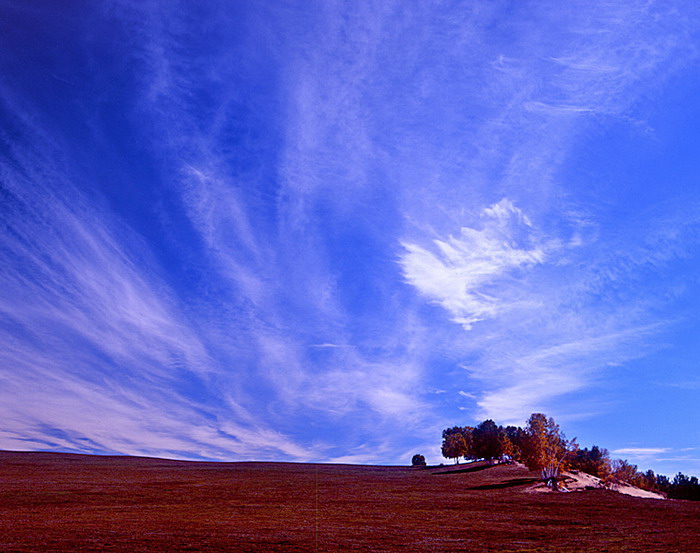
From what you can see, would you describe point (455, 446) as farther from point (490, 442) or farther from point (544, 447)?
point (544, 447)

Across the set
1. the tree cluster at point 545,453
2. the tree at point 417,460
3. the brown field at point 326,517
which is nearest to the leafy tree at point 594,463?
the tree cluster at point 545,453

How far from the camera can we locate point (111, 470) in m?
69.6

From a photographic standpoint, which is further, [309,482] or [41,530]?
[309,482]

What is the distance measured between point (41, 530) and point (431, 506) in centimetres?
2759

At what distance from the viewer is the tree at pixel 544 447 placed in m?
57.0

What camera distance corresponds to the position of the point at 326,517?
3362cm

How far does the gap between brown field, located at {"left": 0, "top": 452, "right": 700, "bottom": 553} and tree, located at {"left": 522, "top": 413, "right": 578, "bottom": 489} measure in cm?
328

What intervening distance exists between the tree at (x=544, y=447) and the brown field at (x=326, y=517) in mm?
3279

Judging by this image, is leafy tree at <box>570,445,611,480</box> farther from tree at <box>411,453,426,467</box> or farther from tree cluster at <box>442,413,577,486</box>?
tree at <box>411,453,426,467</box>

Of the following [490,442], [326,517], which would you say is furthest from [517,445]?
[326,517]

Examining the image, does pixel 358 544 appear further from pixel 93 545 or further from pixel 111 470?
pixel 111 470

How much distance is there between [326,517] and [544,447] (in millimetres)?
36021

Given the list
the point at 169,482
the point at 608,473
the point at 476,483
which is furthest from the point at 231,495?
the point at 608,473

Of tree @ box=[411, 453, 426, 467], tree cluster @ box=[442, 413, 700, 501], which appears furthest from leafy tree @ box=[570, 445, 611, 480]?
tree @ box=[411, 453, 426, 467]
